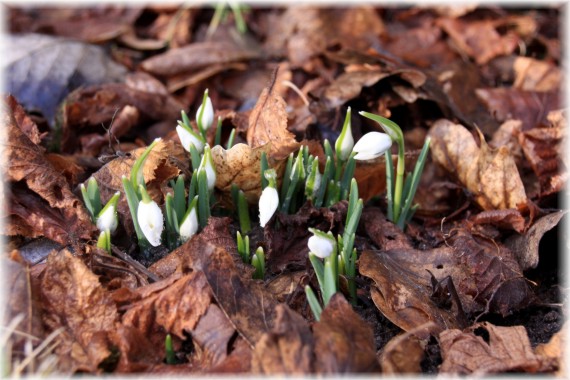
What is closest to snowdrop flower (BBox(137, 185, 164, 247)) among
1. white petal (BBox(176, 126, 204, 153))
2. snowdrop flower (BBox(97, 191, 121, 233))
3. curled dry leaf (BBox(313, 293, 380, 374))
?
snowdrop flower (BBox(97, 191, 121, 233))

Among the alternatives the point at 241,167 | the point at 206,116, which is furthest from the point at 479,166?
the point at 206,116

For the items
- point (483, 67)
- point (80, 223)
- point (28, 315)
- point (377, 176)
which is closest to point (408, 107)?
point (377, 176)

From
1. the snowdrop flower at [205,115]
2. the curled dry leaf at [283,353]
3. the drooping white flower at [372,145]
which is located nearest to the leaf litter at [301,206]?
the curled dry leaf at [283,353]

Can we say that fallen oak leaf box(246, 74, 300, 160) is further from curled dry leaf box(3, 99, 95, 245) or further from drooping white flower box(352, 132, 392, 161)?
curled dry leaf box(3, 99, 95, 245)

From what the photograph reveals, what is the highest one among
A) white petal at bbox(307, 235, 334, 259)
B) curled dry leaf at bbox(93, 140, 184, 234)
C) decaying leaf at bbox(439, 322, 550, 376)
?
curled dry leaf at bbox(93, 140, 184, 234)

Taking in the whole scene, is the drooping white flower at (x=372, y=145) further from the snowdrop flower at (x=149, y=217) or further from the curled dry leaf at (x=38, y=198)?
the curled dry leaf at (x=38, y=198)

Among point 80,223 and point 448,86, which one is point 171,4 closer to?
point 448,86

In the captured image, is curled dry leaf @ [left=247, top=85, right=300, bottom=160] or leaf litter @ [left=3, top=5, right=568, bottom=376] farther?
curled dry leaf @ [left=247, top=85, right=300, bottom=160]
